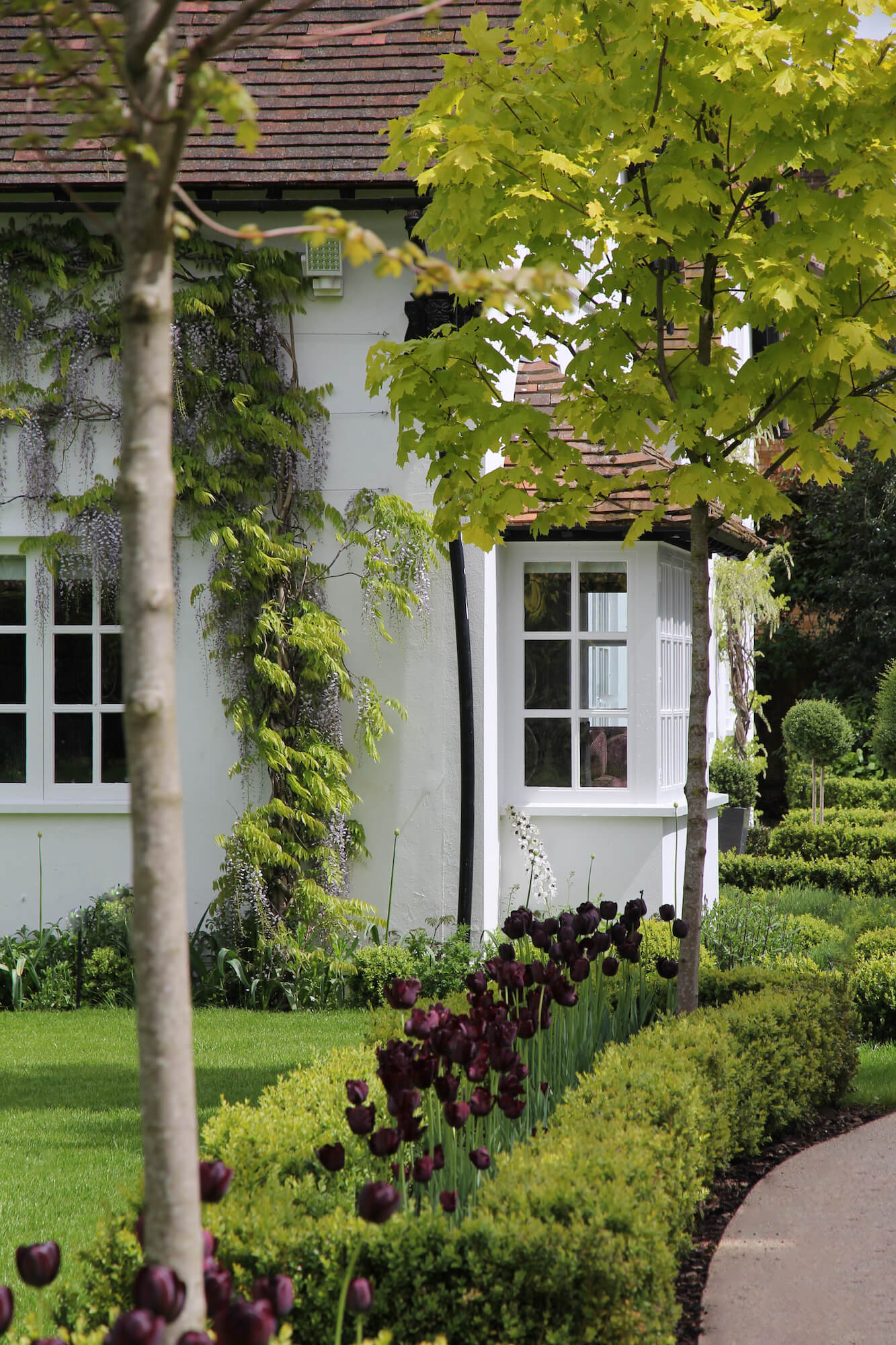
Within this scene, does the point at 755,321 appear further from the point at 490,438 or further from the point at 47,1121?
the point at 47,1121

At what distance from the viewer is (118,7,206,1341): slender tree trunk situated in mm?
1934

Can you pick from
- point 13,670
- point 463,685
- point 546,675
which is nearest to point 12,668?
point 13,670

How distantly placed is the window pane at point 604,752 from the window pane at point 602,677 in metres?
0.10

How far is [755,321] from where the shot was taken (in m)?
4.98

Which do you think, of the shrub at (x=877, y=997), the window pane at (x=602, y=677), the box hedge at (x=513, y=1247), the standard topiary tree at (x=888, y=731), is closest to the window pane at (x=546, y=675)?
the window pane at (x=602, y=677)

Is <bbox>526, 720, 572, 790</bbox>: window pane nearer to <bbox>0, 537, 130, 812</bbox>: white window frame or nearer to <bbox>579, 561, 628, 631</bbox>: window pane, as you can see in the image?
<bbox>579, 561, 628, 631</bbox>: window pane

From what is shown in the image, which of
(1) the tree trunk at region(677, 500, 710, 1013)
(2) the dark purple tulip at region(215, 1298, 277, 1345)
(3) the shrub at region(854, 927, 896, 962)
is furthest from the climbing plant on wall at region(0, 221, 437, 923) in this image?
(2) the dark purple tulip at region(215, 1298, 277, 1345)

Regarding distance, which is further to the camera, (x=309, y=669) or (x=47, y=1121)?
(x=309, y=669)

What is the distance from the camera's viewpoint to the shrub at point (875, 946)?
7406mm

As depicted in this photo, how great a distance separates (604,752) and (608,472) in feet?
6.31

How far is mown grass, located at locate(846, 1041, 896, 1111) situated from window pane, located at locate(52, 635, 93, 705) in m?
5.40

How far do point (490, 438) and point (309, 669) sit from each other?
3270 mm

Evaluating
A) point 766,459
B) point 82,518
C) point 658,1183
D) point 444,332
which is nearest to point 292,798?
point 82,518

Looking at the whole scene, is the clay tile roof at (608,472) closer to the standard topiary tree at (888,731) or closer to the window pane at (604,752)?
the window pane at (604,752)
